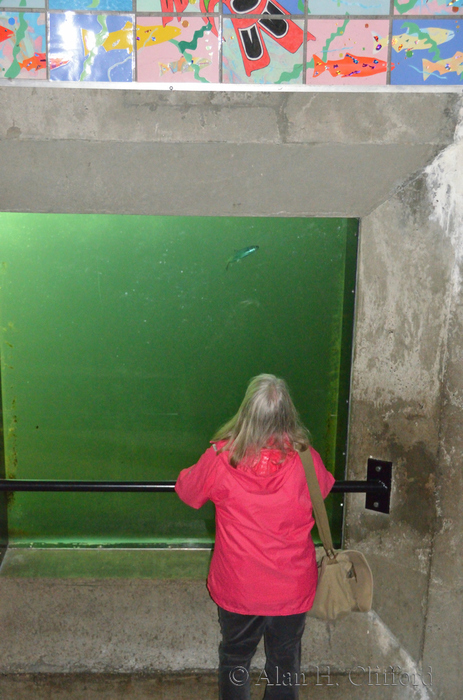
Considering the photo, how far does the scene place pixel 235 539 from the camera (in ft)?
6.94

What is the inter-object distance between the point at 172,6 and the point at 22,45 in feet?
2.09

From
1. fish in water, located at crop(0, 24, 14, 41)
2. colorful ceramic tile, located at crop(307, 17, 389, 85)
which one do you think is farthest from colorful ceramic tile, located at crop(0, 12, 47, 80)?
colorful ceramic tile, located at crop(307, 17, 389, 85)

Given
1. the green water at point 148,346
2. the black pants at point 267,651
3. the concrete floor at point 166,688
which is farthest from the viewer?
the green water at point 148,346

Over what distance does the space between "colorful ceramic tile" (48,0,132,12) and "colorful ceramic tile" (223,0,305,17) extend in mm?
414

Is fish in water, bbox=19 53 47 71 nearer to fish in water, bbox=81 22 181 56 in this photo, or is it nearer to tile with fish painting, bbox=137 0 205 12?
fish in water, bbox=81 22 181 56

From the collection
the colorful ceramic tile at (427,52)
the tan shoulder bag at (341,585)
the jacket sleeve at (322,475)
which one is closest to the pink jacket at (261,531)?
the jacket sleeve at (322,475)

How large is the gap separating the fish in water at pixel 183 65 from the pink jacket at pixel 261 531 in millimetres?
1567

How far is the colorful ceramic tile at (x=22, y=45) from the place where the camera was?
2.30 m

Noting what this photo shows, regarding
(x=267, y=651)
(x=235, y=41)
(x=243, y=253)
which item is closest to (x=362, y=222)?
(x=243, y=253)

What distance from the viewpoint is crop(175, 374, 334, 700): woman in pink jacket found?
2.08 meters

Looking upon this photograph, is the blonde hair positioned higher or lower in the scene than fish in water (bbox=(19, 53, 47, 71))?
lower

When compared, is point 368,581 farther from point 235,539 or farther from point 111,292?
point 111,292

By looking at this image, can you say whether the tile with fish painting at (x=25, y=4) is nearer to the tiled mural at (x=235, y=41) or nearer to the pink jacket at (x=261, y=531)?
the tiled mural at (x=235, y=41)

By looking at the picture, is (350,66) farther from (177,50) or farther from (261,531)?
(261,531)
